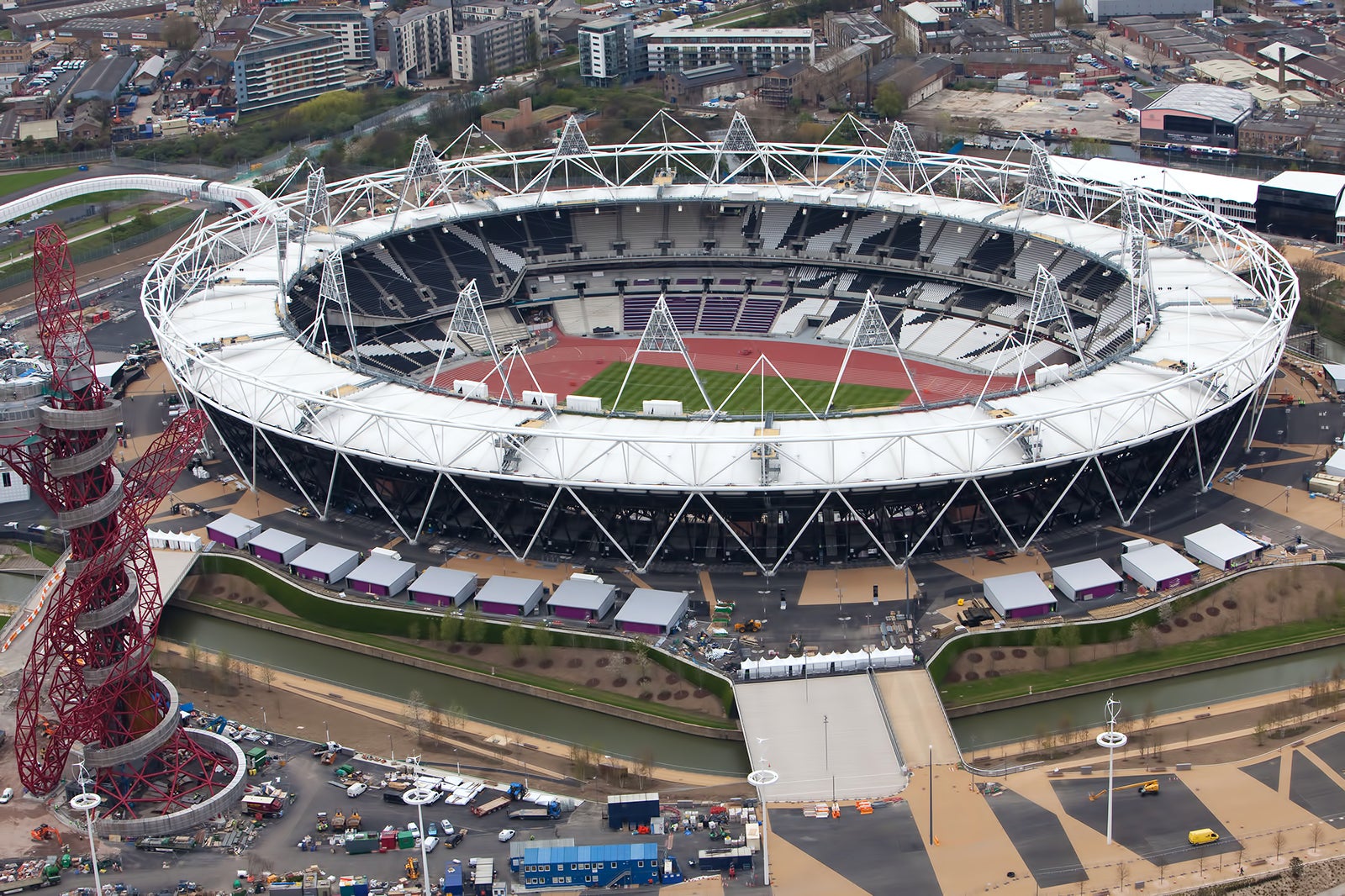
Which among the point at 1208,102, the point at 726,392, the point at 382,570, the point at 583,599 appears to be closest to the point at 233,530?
the point at 382,570

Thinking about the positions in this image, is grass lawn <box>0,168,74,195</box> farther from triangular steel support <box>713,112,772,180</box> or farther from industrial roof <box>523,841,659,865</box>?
industrial roof <box>523,841,659,865</box>

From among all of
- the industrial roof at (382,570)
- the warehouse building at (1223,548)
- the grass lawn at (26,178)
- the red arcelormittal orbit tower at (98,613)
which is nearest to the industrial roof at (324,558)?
the industrial roof at (382,570)

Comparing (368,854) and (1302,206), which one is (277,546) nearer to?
(368,854)

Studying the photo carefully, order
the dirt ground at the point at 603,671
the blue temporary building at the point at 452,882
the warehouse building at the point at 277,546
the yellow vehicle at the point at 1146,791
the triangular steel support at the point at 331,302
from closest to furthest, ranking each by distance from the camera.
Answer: the blue temporary building at the point at 452,882, the yellow vehicle at the point at 1146,791, the dirt ground at the point at 603,671, the warehouse building at the point at 277,546, the triangular steel support at the point at 331,302

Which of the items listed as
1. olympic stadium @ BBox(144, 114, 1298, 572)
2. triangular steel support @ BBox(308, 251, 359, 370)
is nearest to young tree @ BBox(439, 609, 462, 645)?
olympic stadium @ BBox(144, 114, 1298, 572)

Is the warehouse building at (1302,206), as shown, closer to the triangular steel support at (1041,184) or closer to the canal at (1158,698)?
the triangular steel support at (1041,184)

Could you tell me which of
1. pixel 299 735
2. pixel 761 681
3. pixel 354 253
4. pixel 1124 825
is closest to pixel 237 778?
pixel 299 735
